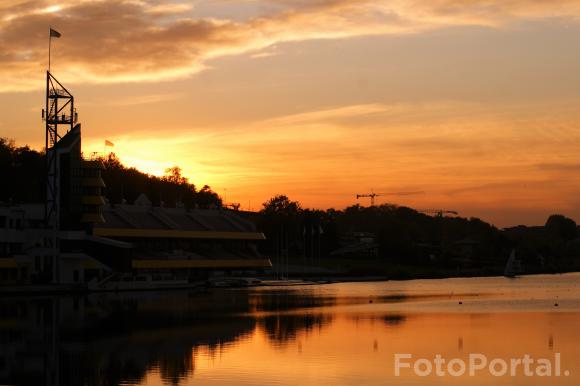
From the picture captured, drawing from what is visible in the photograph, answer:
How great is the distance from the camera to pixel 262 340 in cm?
7331

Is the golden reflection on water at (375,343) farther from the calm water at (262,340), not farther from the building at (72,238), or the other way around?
the building at (72,238)

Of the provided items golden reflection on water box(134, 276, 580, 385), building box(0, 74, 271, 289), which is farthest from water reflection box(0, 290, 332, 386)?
building box(0, 74, 271, 289)

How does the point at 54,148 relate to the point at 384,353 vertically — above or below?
above

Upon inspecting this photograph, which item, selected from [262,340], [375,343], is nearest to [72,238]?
[262,340]

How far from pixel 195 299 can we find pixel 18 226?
33.1m

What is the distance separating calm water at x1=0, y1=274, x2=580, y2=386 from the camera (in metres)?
53.9

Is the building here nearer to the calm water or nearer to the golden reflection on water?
the calm water

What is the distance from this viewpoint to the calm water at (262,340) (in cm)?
5394

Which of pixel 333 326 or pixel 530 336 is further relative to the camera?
pixel 333 326

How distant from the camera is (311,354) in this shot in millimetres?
64125

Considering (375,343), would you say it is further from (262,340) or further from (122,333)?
(122,333)

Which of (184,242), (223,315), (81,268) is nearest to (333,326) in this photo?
(223,315)

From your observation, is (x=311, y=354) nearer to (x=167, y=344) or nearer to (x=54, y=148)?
(x=167, y=344)

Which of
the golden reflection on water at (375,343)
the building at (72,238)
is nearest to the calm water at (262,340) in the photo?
the golden reflection on water at (375,343)
